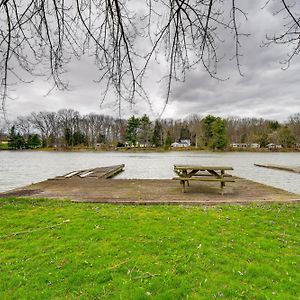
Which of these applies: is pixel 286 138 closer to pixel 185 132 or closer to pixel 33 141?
pixel 185 132

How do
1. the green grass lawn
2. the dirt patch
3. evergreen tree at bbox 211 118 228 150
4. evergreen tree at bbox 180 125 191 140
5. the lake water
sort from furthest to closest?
evergreen tree at bbox 180 125 191 140, evergreen tree at bbox 211 118 228 150, the lake water, the dirt patch, the green grass lawn

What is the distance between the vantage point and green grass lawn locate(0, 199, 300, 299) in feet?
10.2

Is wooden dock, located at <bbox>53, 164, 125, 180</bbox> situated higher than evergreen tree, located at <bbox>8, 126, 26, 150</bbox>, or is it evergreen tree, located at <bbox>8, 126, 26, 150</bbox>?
evergreen tree, located at <bbox>8, 126, 26, 150</bbox>

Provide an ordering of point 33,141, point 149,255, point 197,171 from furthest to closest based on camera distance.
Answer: point 33,141 → point 197,171 → point 149,255

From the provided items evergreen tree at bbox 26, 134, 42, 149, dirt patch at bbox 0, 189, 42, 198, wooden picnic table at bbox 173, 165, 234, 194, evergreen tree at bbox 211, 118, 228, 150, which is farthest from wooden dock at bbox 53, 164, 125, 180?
evergreen tree at bbox 26, 134, 42, 149

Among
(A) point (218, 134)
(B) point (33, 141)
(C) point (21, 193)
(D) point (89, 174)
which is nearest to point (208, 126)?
(A) point (218, 134)

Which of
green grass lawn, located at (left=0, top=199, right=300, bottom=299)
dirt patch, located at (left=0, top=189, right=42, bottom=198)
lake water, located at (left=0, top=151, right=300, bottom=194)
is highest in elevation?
green grass lawn, located at (left=0, top=199, right=300, bottom=299)

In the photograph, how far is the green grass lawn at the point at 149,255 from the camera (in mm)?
3110

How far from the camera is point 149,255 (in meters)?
4.01

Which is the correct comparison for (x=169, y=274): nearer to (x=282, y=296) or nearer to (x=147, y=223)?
(x=282, y=296)

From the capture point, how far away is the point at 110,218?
19.7 ft

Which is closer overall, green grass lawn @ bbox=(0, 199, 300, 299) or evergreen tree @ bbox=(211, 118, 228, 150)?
green grass lawn @ bbox=(0, 199, 300, 299)

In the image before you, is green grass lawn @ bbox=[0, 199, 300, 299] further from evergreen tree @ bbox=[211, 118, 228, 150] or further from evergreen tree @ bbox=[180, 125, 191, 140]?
evergreen tree @ bbox=[180, 125, 191, 140]

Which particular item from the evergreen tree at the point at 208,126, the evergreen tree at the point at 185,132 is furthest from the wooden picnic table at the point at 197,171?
the evergreen tree at the point at 185,132
